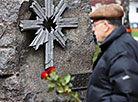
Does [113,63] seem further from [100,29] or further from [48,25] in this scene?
[48,25]

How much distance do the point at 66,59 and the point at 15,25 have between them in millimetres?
704

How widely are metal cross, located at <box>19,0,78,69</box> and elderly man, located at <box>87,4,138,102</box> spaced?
915 millimetres

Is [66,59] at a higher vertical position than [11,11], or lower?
lower

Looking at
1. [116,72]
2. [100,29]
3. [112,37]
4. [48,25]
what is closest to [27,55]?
[48,25]

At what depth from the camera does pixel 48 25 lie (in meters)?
2.75

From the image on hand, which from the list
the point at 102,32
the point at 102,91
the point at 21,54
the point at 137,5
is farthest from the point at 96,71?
the point at 137,5

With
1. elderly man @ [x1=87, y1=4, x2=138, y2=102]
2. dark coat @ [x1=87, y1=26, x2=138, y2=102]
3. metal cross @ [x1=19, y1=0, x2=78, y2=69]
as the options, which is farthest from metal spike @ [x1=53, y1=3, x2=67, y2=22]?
dark coat @ [x1=87, y1=26, x2=138, y2=102]

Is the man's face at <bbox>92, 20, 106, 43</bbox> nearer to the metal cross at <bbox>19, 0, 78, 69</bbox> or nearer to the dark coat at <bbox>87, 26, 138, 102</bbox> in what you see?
the dark coat at <bbox>87, 26, 138, 102</bbox>

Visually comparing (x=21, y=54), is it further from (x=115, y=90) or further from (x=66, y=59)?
(x=115, y=90)

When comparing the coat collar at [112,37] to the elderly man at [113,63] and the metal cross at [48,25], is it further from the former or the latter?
the metal cross at [48,25]

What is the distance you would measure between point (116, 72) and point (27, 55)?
1.29m

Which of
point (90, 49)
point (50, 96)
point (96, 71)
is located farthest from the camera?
Result: point (90, 49)

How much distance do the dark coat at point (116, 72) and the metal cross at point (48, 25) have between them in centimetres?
100

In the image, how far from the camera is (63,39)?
284 centimetres
